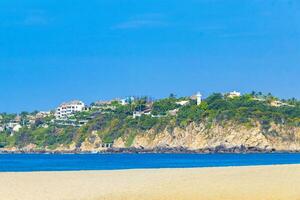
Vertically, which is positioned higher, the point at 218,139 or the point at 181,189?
the point at 218,139

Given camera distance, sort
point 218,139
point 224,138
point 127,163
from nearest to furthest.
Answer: point 127,163 < point 224,138 < point 218,139

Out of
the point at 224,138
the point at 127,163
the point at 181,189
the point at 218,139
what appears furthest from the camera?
the point at 218,139

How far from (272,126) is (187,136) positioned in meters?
22.3

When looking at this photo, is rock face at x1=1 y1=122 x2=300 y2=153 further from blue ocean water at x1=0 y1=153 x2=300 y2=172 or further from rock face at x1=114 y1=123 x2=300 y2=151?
blue ocean water at x1=0 y1=153 x2=300 y2=172

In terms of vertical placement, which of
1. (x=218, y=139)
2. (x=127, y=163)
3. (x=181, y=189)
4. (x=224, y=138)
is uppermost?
(x=224, y=138)

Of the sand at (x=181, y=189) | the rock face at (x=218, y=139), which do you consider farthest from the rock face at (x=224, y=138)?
the sand at (x=181, y=189)

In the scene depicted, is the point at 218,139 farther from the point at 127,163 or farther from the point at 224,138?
the point at 127,163

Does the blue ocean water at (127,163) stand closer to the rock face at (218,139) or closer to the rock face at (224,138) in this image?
the rock face at (218,139)

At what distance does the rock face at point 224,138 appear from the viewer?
180m

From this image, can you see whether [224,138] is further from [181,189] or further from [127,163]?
[181,189]

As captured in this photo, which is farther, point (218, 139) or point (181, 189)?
point (218, 139)

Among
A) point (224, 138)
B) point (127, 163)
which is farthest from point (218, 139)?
point (127, 163)

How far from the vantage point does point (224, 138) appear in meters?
185

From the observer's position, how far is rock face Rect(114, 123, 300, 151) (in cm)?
18012
